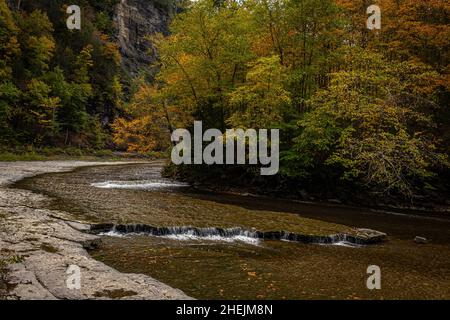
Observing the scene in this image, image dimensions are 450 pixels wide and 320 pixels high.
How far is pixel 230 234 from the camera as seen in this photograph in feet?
38.7

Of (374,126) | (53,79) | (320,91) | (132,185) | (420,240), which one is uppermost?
(53,79)

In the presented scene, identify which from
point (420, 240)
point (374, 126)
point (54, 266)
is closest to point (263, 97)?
point (374, 126)

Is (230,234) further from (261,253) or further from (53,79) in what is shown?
(53,79)

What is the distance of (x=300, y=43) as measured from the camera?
22.9m

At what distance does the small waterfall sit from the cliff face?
57791mm

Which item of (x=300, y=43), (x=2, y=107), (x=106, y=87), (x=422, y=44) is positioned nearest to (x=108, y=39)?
(x=106, y=87)

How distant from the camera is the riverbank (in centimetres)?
620

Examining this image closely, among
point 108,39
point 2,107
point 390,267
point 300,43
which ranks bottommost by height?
point 390,267

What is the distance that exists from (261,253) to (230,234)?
1.88 meters

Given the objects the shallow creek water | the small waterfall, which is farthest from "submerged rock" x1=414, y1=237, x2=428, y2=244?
→ the small waterfall

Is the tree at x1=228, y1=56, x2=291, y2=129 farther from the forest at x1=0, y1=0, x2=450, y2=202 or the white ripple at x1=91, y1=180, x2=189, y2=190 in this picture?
the white ripple at x1=91, y1=180, x2=189, y2=190

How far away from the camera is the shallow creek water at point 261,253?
301 inches
